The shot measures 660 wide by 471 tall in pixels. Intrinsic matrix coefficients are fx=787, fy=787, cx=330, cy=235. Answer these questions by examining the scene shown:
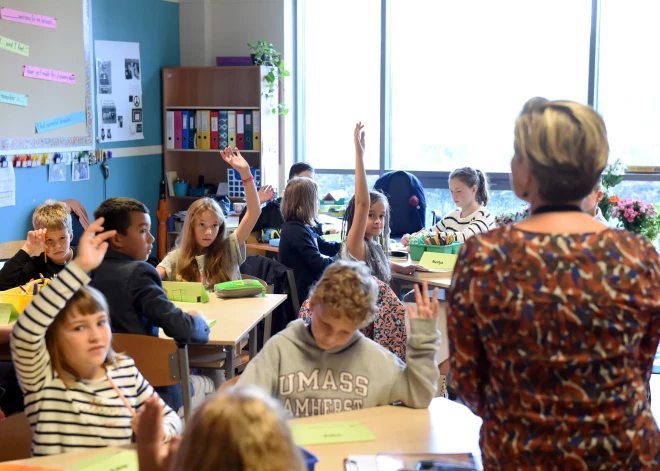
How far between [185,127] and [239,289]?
389 cm

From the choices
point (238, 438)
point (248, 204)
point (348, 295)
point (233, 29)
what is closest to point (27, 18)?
point (248, 204)

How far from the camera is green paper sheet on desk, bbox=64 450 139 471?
5.65 ft

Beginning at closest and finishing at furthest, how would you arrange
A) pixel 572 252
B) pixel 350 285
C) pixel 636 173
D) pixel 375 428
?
pixel 572 252 → pixel 375 428 → pixel 350 285 → pixel 636 173

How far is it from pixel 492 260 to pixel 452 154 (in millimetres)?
6152

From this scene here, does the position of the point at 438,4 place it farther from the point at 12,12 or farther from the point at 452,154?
the point at 12,12

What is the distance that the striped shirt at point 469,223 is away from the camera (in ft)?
16.4

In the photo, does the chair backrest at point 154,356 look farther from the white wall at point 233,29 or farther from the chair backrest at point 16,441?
the white wall at point 233,29

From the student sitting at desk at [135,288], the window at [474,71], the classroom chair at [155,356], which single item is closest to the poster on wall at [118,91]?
the window at [474,71]

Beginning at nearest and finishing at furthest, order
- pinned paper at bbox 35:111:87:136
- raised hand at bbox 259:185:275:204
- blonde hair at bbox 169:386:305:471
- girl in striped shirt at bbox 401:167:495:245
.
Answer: blonde hair at bbox 169:386:305:471
raised hand at bbox 259:185:275:204
girl in striped shirt at bbox 401:167:495:245
pinned paper at bbox 35:111:87:136

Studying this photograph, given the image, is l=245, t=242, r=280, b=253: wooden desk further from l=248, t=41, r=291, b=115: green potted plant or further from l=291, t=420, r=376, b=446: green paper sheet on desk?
l=291, t=420, r=376, b=446: green paper sheet on desk

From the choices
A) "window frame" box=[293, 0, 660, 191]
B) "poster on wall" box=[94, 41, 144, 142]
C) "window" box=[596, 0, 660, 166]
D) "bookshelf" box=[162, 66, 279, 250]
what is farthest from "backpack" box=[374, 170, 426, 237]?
"poster on wall" box=[94, 41, 144, 142]

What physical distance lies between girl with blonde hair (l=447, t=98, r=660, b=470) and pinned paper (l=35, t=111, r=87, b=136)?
15.9 feet

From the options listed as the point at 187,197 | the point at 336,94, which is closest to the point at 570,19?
the point at 336,94

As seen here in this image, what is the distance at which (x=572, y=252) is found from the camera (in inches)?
52.4
